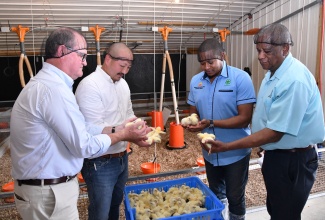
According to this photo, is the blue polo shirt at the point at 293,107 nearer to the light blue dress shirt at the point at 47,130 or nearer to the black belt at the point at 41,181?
the light blue dress shirt at the point at 47,130

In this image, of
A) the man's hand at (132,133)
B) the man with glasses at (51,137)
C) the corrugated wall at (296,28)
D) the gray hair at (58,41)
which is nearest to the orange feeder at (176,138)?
the corrugated wall at (296,28)

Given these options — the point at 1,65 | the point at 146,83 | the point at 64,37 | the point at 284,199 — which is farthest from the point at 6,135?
the point at 284,199

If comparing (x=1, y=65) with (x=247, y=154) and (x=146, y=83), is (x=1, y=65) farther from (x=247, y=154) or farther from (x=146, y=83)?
(x=247, y=154)

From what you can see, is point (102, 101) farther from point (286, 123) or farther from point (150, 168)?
point (150, 168)

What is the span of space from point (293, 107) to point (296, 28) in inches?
146

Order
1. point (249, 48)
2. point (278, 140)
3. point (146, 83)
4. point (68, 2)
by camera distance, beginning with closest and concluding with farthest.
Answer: point (278, 140)
point (68, 2)
point (249, 48)
point (146, 83)

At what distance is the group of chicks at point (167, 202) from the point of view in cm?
160

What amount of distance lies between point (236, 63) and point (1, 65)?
222 inches

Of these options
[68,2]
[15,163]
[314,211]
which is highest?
[68,2]

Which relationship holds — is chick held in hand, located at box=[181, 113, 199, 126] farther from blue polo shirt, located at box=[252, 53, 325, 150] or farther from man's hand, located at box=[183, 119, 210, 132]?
blue polo shirt, located at box=[252, 53, 325, 150]

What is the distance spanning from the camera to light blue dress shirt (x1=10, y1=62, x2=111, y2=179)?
124 centimetres

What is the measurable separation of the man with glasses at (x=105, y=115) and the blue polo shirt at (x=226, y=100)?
570 mm

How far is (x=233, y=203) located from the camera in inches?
77.4

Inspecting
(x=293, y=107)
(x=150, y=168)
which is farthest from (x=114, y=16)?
(x=293, y=107)
